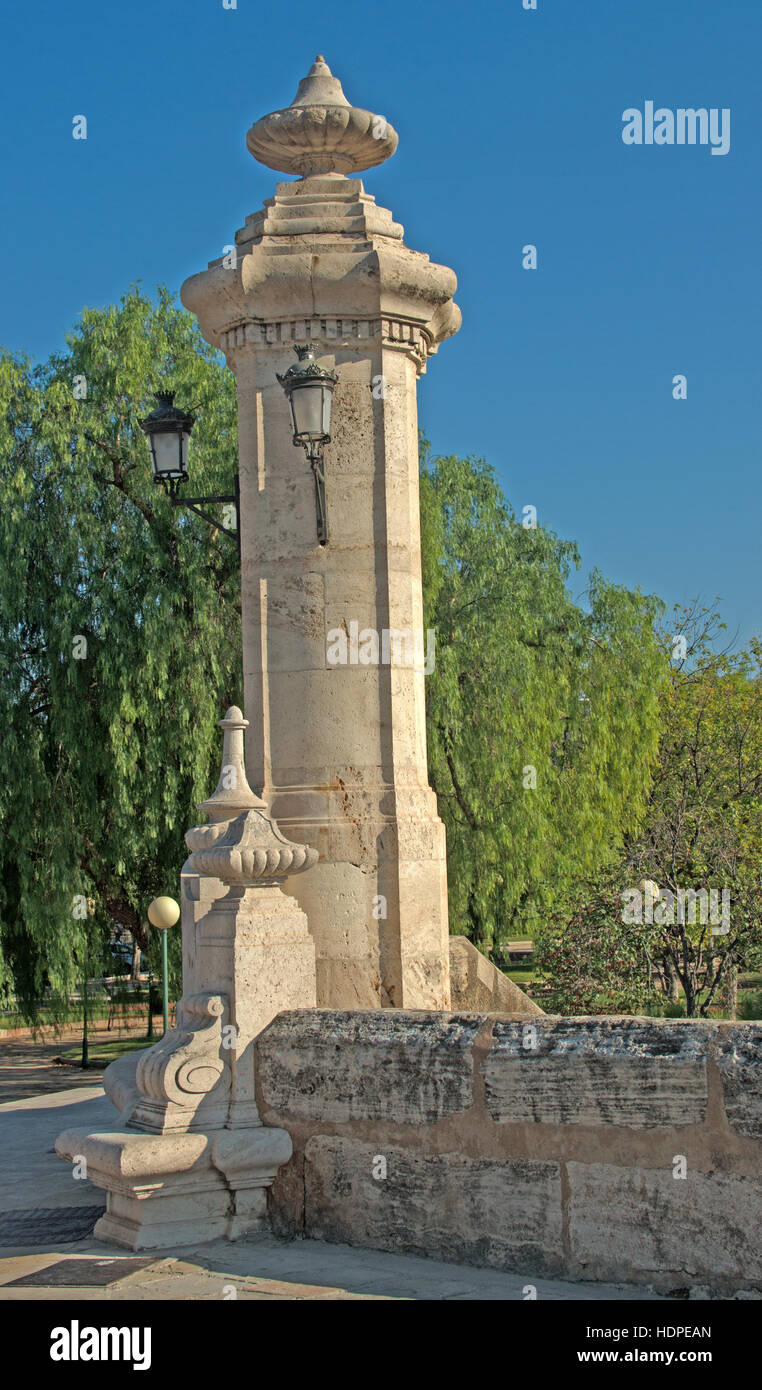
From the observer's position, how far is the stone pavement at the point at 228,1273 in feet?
16.1

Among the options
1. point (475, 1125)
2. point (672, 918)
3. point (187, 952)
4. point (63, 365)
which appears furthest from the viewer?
point (63, 365)

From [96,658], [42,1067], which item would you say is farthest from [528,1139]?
[42,1067]

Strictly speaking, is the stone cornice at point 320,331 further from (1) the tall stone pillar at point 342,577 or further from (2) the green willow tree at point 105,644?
(2) the green willow tree at point 105,644

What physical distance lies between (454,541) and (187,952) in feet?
50.5

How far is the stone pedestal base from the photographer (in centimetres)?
562

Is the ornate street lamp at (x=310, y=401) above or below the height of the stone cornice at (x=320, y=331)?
below

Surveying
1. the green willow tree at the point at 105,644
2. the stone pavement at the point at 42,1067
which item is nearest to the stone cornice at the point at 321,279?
the green willow tree at the point at 105,644

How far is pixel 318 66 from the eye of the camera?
A: 7.64 m

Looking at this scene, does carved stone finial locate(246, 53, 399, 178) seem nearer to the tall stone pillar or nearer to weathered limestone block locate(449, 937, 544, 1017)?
the tall stone pillar

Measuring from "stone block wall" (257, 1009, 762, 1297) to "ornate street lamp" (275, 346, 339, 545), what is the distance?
2.74 m

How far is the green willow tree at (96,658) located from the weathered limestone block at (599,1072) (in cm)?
1042

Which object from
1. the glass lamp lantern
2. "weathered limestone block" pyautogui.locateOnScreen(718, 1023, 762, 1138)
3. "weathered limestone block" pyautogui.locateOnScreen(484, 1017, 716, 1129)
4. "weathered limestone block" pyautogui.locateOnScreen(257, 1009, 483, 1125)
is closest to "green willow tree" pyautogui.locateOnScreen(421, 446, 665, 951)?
the glass lamp lantern
